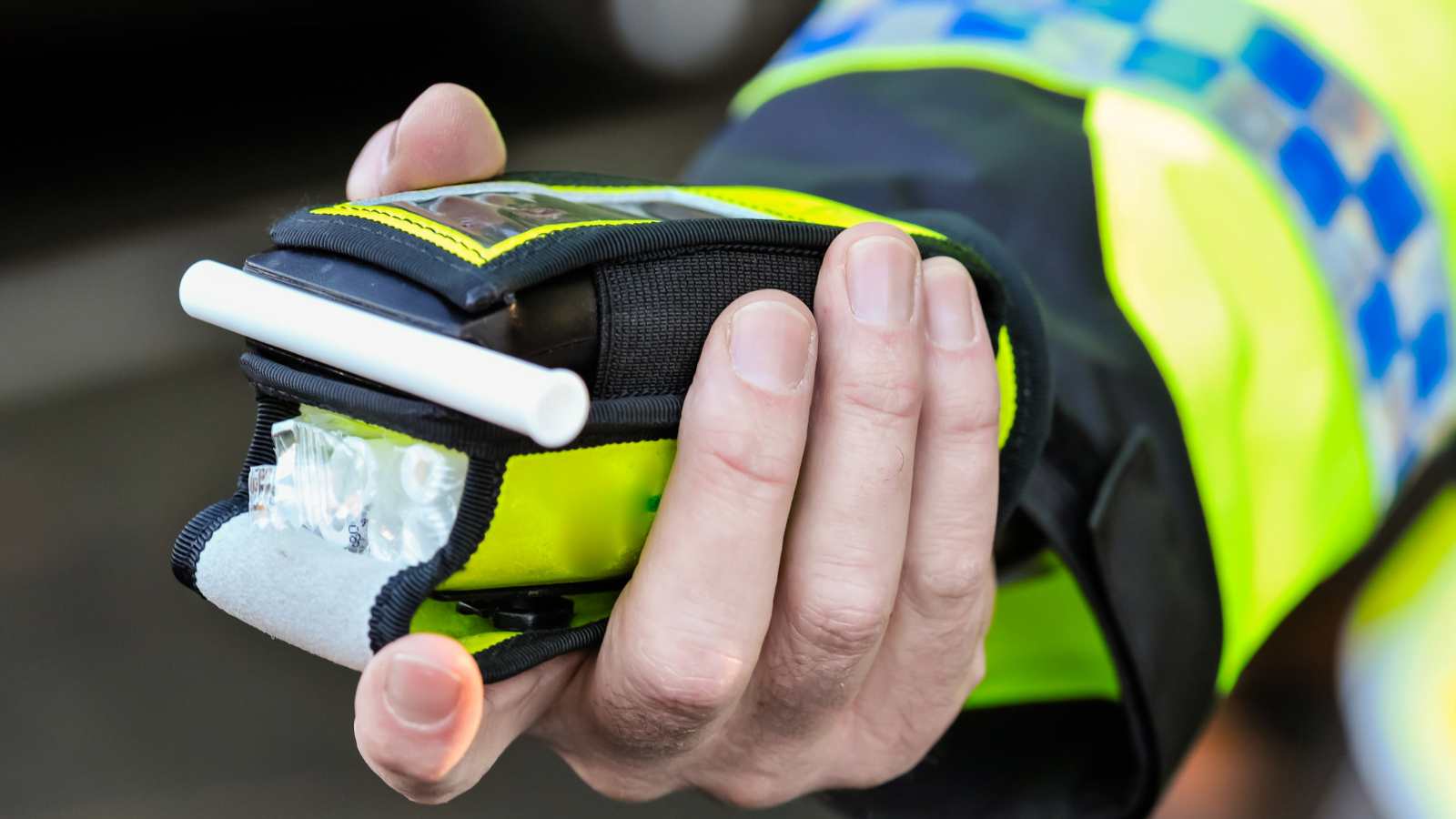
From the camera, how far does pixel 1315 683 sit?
88 cm

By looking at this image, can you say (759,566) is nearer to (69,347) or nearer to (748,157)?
(748,157)

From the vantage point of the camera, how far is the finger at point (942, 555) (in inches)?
14.6

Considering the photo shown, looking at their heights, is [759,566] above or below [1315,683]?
above

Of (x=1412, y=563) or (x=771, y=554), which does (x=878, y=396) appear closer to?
(x=771, y=554)

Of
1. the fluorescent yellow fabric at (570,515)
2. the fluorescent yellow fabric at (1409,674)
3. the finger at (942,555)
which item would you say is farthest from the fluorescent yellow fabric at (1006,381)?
the fluorescent yellow fabric at (1409,674)

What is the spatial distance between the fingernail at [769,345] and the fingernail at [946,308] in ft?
0.19

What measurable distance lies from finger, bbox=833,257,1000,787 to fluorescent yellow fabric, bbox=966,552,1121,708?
0.07 meters

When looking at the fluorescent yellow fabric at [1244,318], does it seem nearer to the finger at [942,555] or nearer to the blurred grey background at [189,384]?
the finger at [942,555]

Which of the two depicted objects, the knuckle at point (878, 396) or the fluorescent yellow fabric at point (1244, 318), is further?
the fluorescent yellow fabric at point (1244, 318)

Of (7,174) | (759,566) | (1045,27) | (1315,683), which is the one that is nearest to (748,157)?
(1045,27)

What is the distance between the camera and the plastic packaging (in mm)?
308

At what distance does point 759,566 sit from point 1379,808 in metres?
0.69

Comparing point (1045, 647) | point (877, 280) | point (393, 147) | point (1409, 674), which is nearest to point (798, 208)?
point (877, 280)

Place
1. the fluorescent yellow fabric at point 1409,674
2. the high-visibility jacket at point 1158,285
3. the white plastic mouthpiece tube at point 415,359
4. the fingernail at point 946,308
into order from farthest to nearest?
the fluorescent yellow fabric at point 1409,674 → the high-visibility jacket at point 1158,285 → the fingernail at point 946,308 → the white plastic mouthpiece tube at point 415,359
